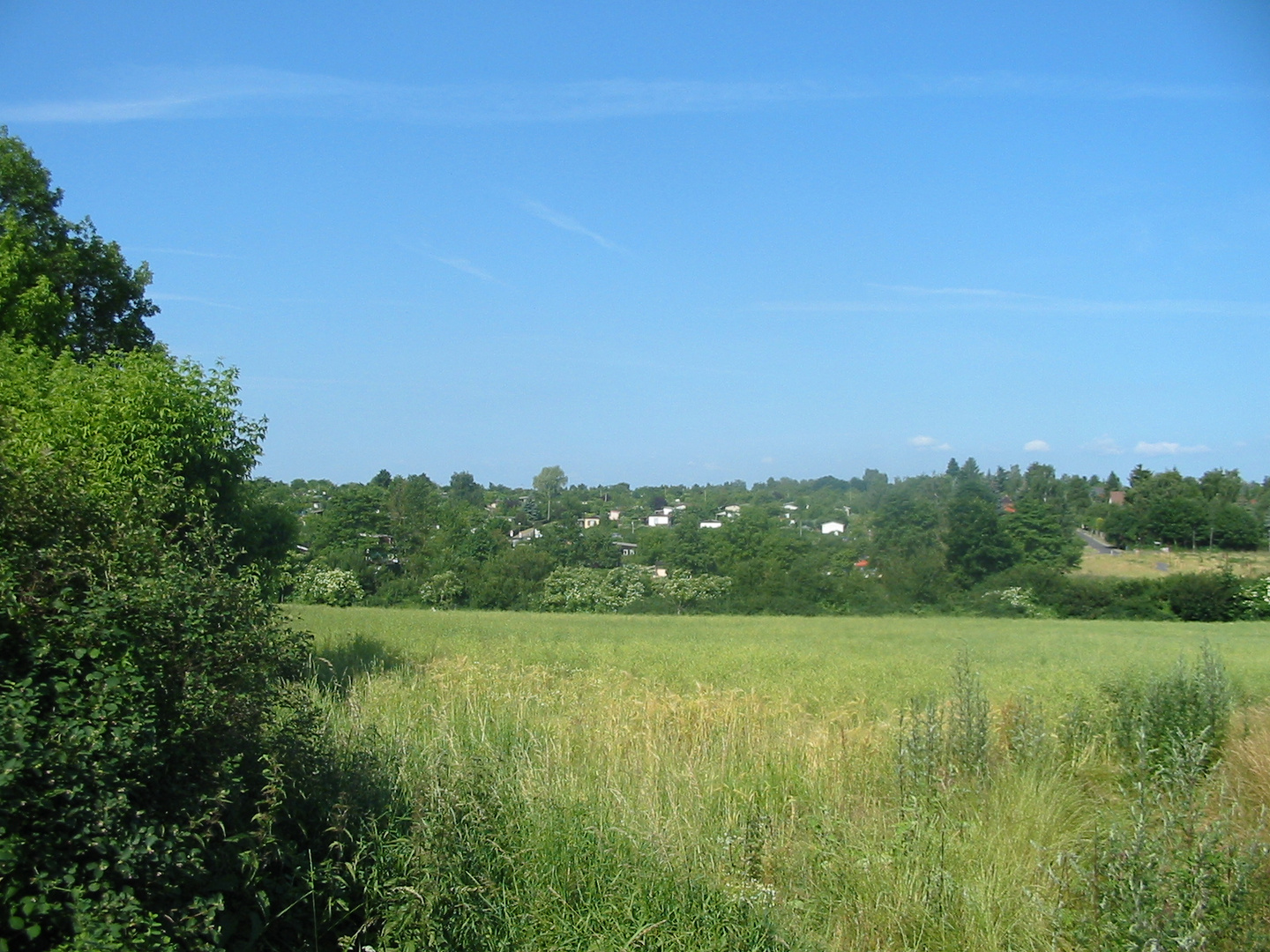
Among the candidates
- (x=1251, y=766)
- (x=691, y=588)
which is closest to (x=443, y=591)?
(x=691, y=588)

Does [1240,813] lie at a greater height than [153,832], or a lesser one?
lesser

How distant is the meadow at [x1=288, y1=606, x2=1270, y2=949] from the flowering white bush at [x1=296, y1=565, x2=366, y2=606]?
146ft

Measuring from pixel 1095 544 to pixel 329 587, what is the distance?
4843 centimetres

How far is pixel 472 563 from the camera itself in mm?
64312

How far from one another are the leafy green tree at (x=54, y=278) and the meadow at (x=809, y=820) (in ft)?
38.6

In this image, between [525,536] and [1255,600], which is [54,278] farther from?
[525,536]

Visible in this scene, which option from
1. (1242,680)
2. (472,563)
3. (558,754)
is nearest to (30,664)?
(558,754)

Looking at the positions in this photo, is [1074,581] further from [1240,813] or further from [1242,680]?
[1240,813]

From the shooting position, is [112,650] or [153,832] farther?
[112,650]

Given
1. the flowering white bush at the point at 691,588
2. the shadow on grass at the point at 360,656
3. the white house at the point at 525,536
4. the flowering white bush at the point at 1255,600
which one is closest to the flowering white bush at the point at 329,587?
the white house at the point at 525,536

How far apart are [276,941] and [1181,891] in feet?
14.4

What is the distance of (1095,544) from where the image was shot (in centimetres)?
6238

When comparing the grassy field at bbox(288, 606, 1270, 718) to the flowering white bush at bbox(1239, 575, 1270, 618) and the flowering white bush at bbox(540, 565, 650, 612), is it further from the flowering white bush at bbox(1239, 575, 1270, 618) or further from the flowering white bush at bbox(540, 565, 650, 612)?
the flowering white bush at bbox(540, 565, 650, 612)

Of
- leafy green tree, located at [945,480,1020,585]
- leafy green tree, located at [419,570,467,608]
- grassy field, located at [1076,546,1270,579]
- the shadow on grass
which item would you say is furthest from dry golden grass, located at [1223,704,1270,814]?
leafy green tree, located at [419,570,467,608]
